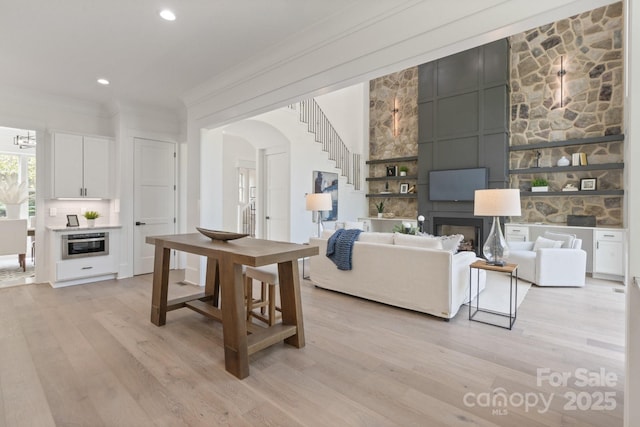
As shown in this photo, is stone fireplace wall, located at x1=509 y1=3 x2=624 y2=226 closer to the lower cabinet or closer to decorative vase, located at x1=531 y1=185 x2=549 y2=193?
decorative vase, located at x1=531 y1=185 x2=549 y2=193

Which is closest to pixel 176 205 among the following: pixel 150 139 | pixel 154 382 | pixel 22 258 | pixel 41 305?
pixel 150 139

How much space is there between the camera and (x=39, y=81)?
4074 mm

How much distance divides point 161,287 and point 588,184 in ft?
22.4

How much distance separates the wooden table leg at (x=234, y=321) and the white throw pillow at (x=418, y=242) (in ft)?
6.59

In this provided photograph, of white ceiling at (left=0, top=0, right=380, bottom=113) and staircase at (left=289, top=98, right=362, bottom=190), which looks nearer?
white ceiling at (left=0, top=0, right=380, bottom=113)

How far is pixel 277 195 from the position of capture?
6855 millimetres

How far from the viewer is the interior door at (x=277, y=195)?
664 centimetres

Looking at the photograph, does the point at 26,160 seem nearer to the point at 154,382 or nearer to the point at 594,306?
the point at 154,382

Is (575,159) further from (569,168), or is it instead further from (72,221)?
(72,221)

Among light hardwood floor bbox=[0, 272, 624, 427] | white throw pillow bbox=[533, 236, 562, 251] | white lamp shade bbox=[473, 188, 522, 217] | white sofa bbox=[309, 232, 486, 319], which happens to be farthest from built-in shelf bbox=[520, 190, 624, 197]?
white lamp shade bbox=[473, 188, 522, 217]

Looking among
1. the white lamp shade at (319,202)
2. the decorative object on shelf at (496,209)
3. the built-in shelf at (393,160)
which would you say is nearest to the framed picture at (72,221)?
the white lamp shade at (319,202)

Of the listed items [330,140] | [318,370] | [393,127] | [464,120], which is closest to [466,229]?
[464,120]

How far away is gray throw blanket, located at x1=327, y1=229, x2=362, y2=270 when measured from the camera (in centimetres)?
391

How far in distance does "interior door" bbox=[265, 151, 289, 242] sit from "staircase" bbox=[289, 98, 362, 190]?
39.7 inches
